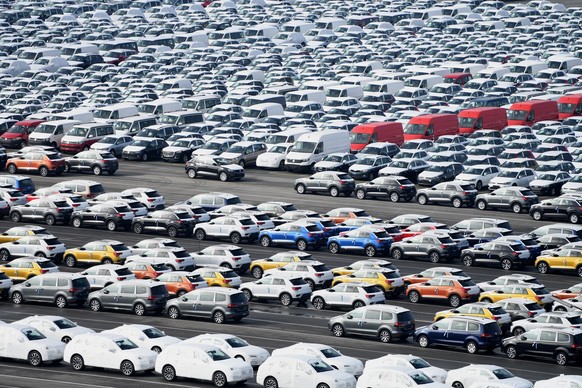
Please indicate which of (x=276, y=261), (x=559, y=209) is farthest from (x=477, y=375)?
(x=559, y=209)

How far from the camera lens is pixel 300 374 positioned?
147 ft

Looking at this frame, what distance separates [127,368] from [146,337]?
5.69 feet

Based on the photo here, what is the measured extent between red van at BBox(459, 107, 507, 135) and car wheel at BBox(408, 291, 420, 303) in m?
→ 37.4

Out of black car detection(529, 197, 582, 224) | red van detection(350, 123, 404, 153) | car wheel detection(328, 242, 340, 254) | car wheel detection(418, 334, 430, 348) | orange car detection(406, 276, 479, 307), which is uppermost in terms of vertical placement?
red van detection(350, 123, 404, 153)

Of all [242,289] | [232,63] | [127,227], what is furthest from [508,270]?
[232,63]

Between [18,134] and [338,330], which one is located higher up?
[18,134]

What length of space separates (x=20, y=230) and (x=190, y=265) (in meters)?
9.40

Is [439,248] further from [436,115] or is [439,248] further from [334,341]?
[436,115]

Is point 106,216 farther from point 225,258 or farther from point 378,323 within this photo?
point 378,323

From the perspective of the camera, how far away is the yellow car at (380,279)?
195 ft

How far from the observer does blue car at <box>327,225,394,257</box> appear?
2635 inches

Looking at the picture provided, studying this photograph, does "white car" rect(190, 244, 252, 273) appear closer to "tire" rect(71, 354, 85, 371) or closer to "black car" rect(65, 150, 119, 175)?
"tire" rect(71, 354, 85, 371)

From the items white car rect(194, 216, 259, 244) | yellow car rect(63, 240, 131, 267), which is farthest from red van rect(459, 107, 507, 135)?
yellow car rect(63, 240, 131, 267)

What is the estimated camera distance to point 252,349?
4769 cm
